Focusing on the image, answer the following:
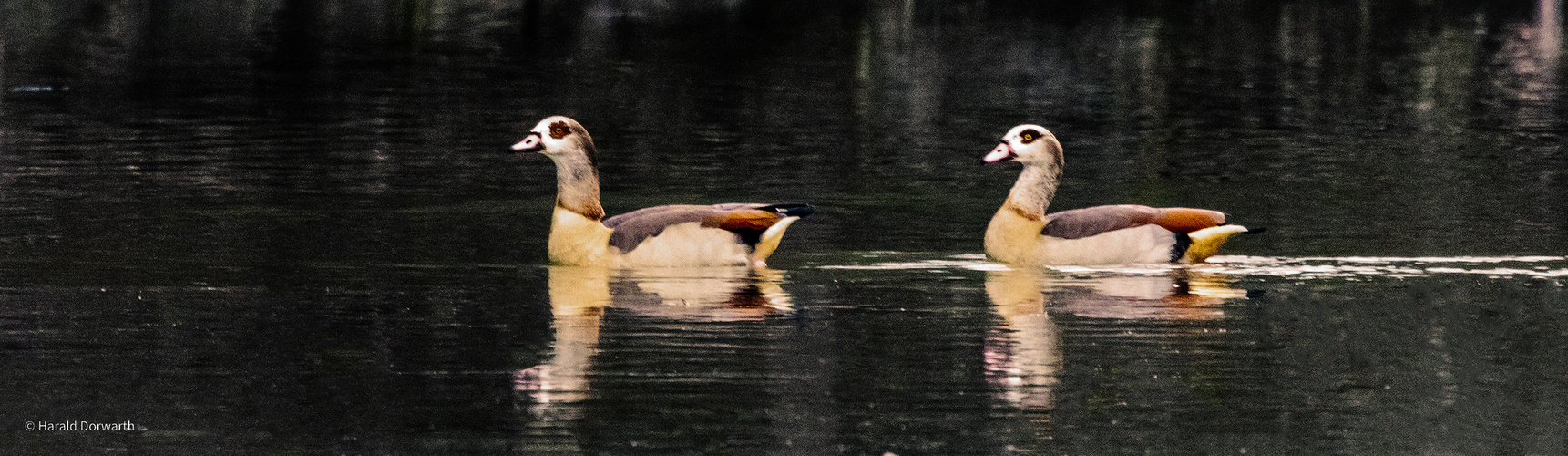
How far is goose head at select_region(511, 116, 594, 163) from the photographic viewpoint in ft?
56.7

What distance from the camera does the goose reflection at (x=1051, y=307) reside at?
11852 millimetres

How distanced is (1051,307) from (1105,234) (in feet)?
7.59

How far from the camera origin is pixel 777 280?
629 inches

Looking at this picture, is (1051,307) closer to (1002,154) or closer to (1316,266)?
(1316,266)

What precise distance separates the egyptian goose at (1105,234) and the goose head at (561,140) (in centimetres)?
326

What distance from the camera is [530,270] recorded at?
16484mm

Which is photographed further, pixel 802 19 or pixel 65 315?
pixel 802 19

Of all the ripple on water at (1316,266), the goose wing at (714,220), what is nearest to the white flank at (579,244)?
the goose wing at (714,220)

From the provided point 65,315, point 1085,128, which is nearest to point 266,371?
point 65,315

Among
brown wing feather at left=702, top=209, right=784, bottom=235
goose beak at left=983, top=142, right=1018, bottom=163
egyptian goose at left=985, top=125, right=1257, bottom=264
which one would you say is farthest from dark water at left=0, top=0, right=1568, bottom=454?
goose beak at left=983, top=142, right=1018, bottom=163

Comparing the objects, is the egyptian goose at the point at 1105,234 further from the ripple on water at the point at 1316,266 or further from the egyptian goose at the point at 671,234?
the egyptian goose at the point at 671,234

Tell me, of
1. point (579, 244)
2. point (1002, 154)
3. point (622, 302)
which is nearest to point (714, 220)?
point (579, 244)

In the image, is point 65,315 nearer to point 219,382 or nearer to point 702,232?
point 219,382

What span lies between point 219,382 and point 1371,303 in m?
7.59
